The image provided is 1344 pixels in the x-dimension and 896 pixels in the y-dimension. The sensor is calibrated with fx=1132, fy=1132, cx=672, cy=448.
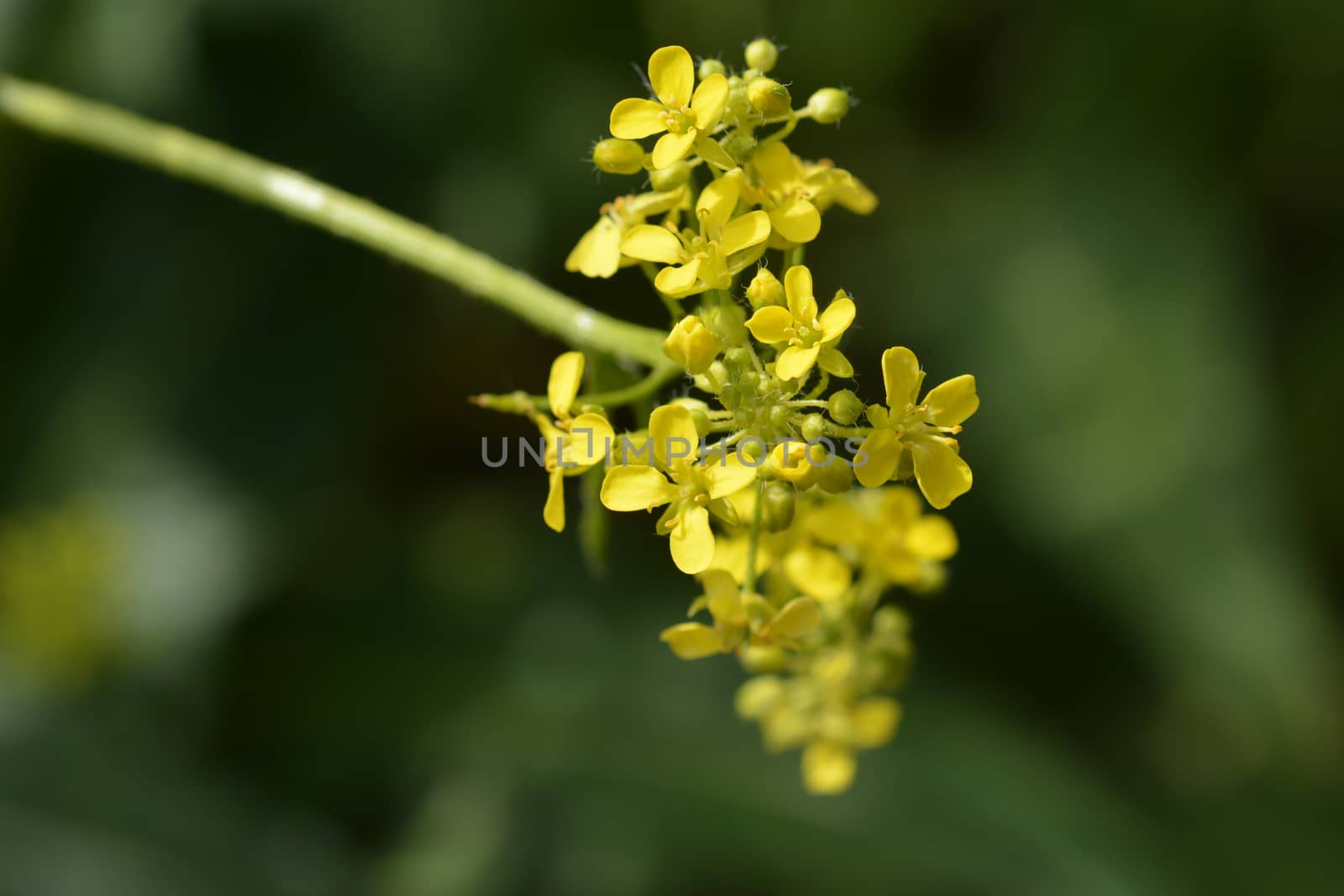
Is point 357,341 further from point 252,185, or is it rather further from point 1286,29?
point 1286,29

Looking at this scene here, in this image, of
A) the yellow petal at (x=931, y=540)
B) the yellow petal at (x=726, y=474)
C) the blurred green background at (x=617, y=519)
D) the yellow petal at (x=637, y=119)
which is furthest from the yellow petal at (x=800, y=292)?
the blurred green background at (x=617, y=519)

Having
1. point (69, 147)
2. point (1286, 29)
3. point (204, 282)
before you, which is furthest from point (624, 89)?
point (1286, 29)

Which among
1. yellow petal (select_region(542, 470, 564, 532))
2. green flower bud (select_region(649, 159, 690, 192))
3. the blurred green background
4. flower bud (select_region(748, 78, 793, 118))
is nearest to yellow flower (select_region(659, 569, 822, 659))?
yellow petal (select_region(542, 470, 564, 532))

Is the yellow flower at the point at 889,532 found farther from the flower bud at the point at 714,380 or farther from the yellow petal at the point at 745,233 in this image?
the yellow petal at the point at 745,233

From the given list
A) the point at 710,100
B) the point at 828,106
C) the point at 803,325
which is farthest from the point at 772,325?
the point at 828,106

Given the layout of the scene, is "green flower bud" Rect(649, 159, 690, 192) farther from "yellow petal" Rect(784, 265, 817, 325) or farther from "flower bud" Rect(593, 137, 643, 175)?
→ "yellow petal" Rect(784, 265, 817, 325)
